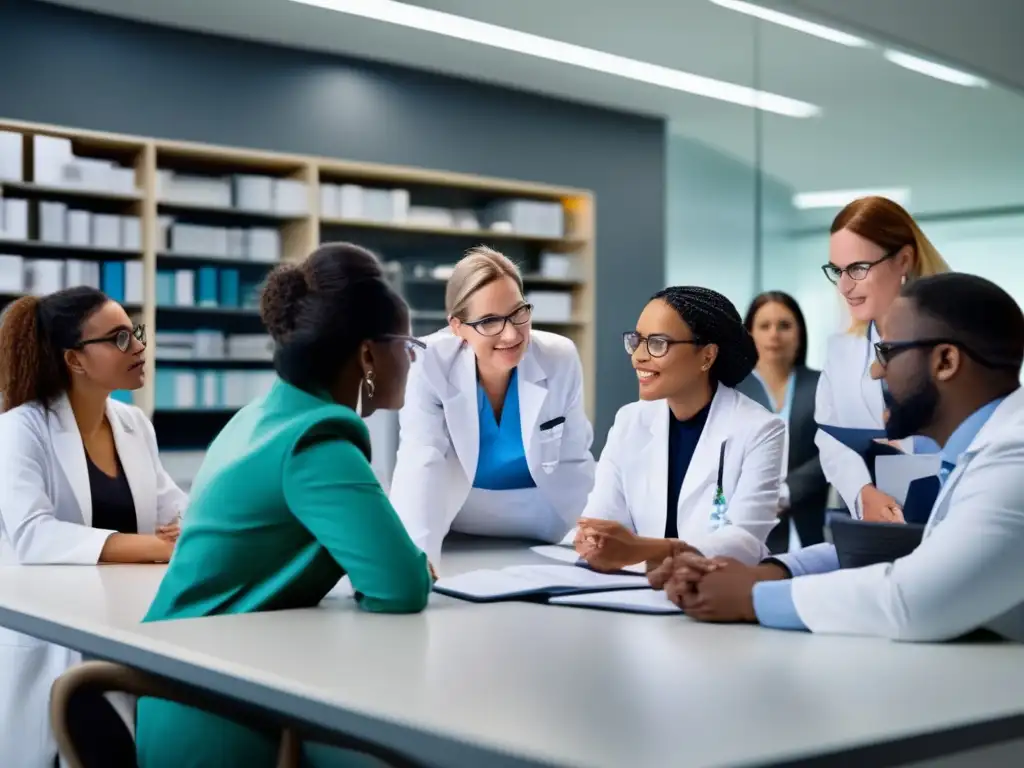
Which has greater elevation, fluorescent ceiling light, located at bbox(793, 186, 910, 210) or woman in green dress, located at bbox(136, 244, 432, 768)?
fluorescent ceiling light, located at bbox(793, 186, 910, 210)

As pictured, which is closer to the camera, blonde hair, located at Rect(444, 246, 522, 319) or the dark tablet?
the dark tablet

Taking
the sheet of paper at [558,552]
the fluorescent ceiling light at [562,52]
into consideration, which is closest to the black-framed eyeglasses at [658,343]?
the sheet of paper at [558,552]

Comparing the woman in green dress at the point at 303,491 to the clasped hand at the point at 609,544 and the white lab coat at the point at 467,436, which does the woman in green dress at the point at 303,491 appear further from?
the white lab coat at the point at 467,436

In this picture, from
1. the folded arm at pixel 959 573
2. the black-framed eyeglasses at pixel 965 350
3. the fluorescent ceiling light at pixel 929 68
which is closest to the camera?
the folded arm at pixel 959 573

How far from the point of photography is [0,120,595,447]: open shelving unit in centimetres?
684

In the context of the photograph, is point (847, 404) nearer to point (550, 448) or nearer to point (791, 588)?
point (550, 448)

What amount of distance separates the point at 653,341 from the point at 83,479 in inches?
57.1

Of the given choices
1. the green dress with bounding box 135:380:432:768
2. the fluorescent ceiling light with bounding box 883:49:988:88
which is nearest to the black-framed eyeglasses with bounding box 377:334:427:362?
the green dress with bounding box 135:380:432:768

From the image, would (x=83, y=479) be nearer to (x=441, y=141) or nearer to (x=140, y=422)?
(x=140, y=422)

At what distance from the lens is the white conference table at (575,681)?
127 centimetres

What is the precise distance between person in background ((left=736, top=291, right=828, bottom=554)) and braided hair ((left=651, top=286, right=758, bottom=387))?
5.05ft

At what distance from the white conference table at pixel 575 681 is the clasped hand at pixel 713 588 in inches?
1.8

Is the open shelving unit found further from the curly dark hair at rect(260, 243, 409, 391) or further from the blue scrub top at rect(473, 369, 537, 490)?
the curly dark hair at rect(260, 243, 409, 391)

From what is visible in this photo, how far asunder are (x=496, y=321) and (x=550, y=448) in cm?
38
